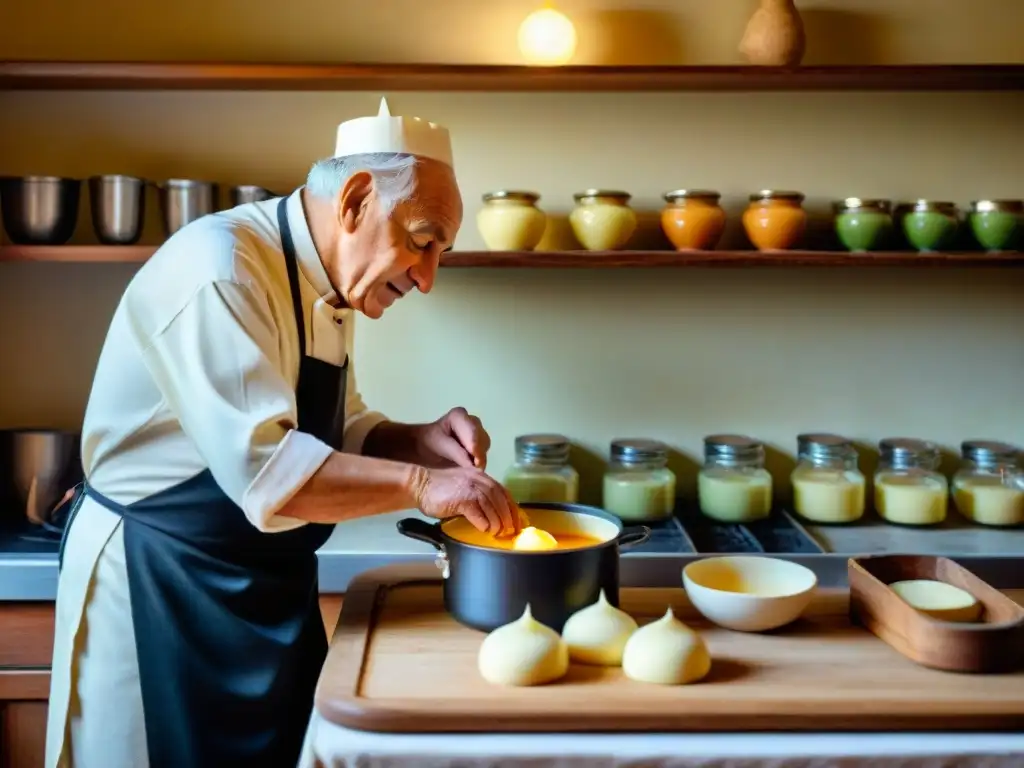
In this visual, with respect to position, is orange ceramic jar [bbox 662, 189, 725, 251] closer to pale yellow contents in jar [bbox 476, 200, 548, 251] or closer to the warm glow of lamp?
pale yellow contents in jar [bbox 476, 200, 548, 251]

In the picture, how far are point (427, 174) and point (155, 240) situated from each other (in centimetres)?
125

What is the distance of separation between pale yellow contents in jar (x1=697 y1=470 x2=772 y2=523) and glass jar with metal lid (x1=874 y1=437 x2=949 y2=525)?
10.7 inches

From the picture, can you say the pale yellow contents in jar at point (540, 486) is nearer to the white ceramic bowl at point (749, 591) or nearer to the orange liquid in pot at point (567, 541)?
the orange liquid in pot at point (567, 541)

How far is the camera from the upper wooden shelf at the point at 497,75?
222 centimetres

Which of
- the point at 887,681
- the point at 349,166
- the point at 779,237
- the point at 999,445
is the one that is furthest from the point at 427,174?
the point at 999,445

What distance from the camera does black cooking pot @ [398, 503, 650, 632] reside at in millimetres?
1318

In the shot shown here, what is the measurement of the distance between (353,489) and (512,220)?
3.66 ft

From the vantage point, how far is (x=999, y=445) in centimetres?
246

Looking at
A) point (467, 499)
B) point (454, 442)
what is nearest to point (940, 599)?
point (467, 499)

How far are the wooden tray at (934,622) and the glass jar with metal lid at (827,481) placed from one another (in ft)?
2.77

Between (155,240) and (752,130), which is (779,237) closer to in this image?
(752,130)

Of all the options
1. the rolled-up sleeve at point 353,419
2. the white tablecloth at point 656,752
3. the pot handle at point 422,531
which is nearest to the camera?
the white tablecloth at point 656,752

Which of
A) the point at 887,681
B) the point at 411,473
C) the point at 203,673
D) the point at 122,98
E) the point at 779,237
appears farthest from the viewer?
the point at 122,98

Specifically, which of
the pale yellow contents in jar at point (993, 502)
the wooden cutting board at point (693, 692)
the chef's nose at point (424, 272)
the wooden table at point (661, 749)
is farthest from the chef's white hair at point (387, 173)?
the pale yellow contents in jar at point (993, 502)
